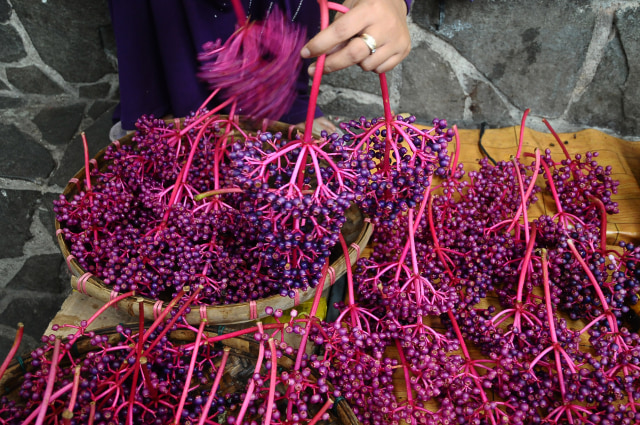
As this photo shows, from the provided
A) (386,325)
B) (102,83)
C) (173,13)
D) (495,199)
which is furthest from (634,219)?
(102,83)

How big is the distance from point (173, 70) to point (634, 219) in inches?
68.8

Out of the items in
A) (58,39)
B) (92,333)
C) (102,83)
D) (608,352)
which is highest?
(58,39)

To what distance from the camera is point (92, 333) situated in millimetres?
918

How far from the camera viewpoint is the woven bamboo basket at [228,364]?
0.89 meters

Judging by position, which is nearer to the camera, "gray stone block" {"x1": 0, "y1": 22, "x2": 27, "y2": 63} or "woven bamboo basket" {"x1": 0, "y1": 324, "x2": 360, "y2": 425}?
"woven bamboo basket" {"x1": 0, "y1": 324, "x2": 360, "y2": 425}

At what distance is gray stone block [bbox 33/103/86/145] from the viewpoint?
2160 mm

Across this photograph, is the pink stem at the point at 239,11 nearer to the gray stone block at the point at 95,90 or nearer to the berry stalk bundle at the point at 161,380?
the berry stalk bundle at the point at 161,380

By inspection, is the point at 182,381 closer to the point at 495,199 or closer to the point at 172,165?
the point at 172,165

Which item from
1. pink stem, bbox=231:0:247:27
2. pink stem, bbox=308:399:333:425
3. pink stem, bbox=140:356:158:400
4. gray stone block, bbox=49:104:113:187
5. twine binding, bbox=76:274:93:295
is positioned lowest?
pink stem, bbox=308:399:333:425

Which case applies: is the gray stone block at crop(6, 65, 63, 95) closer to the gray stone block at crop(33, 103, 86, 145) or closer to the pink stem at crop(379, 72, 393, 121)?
the gray stone block at crop(33, 103, 86, 145)

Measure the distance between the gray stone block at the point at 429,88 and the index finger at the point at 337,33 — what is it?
3.66 feet

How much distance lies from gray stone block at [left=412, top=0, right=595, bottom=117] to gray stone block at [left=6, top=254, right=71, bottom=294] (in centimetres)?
201

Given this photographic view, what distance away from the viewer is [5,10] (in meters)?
1.93

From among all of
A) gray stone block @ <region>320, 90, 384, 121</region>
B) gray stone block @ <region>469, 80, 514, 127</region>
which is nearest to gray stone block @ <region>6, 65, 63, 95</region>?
gray stone block @ <region>320, 90, 384, 121</region>
